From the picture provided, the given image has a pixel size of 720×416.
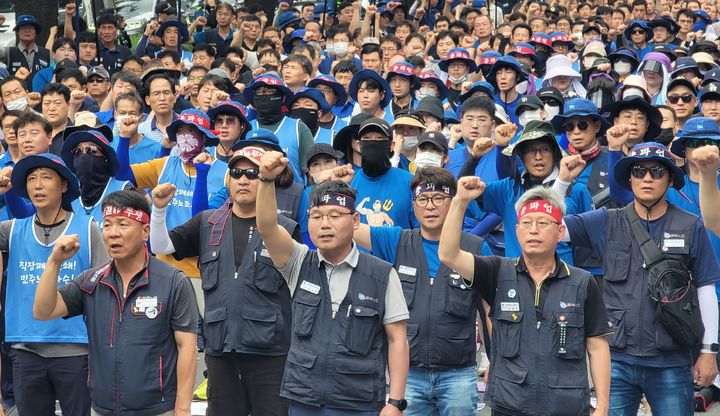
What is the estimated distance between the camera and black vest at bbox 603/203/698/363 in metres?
6.84

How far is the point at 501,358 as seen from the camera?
6.23m

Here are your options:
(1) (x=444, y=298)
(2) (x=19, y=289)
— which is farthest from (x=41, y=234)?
(1) (x=444, y=298)

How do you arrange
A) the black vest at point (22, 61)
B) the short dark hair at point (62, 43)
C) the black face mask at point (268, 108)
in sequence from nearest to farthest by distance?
the black face mask at point (268, 108) → the black vest at point (22, 61) → the short dark hair at point (62, 43)

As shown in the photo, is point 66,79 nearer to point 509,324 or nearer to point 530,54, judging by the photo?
point 530,54

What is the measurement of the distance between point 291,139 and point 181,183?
1.49m

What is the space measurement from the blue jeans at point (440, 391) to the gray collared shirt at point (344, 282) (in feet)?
2.35

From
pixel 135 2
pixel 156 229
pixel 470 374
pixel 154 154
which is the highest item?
pixel 135 2

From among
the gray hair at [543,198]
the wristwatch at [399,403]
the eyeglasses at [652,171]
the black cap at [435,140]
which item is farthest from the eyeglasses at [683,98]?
the wristwatch at [399,403]

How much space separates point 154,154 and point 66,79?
3.18 m

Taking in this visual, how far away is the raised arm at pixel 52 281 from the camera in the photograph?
21.0 feet

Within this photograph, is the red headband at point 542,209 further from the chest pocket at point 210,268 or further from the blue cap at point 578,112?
the blue cap at point 578,112

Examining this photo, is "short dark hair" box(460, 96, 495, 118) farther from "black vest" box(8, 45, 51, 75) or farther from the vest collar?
"black vest" box(8, 45, 51, 75)

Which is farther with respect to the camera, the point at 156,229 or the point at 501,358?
the point at 156,229

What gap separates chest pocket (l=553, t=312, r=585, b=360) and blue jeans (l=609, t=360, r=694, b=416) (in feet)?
3.16
